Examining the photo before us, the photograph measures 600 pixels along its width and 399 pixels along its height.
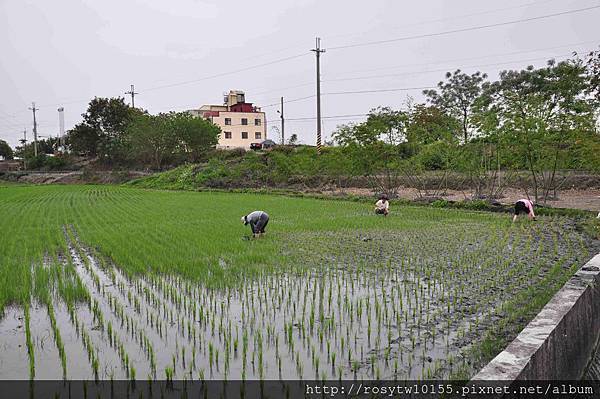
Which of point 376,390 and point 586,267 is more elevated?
point 586,267

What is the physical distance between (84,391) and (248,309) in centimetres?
204

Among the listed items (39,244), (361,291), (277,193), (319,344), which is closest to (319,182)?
(277,193)

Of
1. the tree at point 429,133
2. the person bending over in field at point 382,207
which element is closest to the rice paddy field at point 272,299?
the person bending over in field at point 382,207

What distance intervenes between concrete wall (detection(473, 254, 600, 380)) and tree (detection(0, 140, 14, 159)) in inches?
3044

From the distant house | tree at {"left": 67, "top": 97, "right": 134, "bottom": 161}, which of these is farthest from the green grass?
the distant house

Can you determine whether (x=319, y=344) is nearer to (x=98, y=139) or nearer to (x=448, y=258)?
(x=448, y=258)

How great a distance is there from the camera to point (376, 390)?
319cm

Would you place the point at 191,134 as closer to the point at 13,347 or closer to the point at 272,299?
the point at 272,299

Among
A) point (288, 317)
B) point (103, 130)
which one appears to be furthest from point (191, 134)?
point (288, 317)

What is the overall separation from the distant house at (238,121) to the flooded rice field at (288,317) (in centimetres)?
4672

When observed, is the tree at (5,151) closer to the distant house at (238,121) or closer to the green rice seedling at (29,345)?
the distant house at (238,121)

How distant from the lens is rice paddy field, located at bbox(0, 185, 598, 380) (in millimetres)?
3738

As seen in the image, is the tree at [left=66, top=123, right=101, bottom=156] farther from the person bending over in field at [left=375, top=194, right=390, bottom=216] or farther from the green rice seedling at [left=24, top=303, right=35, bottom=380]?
the green rice seedling at [left=24, top=303, right=35, bottom=380]

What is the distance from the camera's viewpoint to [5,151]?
68.4 metres
